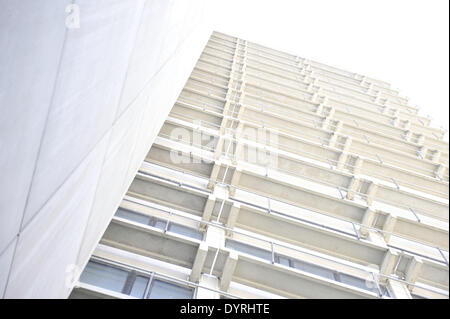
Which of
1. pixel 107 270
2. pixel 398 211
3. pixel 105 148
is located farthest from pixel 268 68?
pixel 105 148

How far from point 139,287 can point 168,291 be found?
0.38 meters

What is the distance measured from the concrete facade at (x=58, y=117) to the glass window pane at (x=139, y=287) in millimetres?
1434

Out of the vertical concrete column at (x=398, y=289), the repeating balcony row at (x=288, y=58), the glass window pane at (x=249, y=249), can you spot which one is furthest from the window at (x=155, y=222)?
the repeating balcony row at (x=288, y=58)

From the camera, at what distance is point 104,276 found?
200 inches

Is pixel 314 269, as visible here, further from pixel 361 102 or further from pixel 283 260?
pixel 361 102

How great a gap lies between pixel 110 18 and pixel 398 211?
25.0 feet

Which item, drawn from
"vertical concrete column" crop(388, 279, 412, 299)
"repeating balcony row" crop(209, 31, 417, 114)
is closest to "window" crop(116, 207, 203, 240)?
"vertical concrete column" crop(388, 279, 412, 299)

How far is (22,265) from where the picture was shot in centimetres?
211

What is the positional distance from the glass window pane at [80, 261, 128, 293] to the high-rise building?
14 millimetres

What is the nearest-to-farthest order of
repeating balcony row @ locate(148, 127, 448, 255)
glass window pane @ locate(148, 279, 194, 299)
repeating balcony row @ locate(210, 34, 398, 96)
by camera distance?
1. glass window pane @ locate(148, 279, 194, 299)
2. repeating balcony row @ locate(148, 127, 448, 255)
3. repeating balcony row @ locate(210, 34, 398, 96)

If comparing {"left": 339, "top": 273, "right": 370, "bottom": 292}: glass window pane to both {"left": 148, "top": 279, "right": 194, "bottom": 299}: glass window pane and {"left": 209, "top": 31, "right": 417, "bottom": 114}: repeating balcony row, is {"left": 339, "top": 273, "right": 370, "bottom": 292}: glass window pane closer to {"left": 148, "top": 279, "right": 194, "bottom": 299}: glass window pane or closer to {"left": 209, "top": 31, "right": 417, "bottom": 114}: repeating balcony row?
{"left": 148, "top": 279, "right": 194, "bottom": 299}: glass window pane

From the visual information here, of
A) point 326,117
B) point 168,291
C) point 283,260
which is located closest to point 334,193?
point 283,260

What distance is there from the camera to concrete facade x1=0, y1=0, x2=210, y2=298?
137 cm
